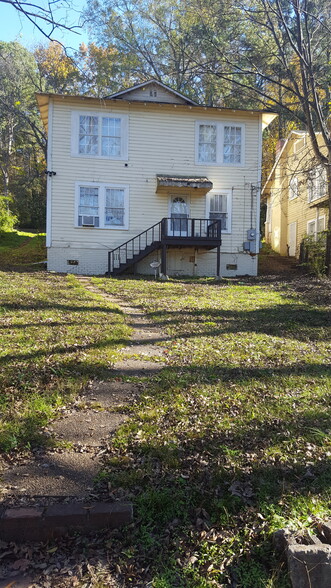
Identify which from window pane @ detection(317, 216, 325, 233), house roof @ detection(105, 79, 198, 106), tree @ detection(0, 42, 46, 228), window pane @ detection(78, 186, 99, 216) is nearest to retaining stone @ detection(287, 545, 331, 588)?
window pane @ detection(78, 186, 99, 216)

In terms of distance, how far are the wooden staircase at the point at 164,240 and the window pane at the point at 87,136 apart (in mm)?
3780

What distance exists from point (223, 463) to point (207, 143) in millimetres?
16134

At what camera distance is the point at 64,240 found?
16.5 metres

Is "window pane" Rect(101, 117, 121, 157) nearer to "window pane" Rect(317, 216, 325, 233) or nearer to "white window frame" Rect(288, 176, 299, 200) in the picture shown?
"white window frame" Rect(288, 176, 299, 200)

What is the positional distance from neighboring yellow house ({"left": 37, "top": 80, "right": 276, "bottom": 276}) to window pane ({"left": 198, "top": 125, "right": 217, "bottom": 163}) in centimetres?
4

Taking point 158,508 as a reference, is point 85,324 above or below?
above

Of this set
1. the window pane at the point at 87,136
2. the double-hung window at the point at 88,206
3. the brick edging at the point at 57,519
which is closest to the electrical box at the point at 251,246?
the double-hung window at the point at 88,206

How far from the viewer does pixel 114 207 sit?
16.8 m

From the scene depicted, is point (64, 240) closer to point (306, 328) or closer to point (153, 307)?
point (153, 307)

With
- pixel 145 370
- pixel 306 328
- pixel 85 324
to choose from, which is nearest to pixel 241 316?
pixel 306 328

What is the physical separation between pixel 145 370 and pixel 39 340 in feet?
5.11

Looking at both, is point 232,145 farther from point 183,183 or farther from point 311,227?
point 311,227

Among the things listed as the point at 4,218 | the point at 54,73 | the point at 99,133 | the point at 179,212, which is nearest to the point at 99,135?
the point at 99,133

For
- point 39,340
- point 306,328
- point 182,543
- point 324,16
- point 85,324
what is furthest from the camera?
point 324,16
